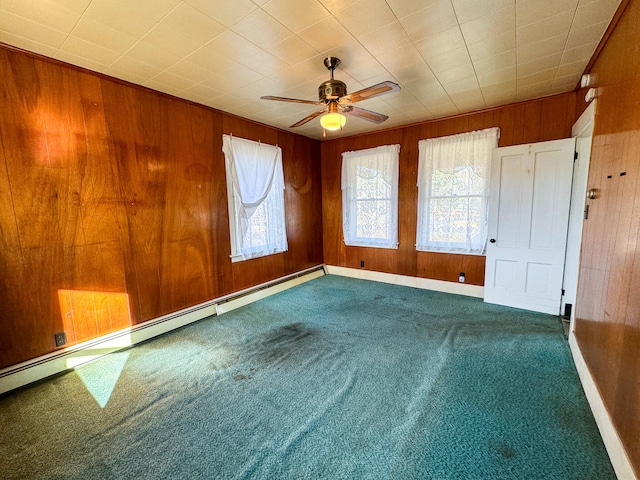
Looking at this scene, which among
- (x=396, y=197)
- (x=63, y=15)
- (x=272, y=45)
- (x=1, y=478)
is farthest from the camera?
(x=396, y=197)

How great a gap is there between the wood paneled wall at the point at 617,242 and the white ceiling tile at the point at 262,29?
2.14m

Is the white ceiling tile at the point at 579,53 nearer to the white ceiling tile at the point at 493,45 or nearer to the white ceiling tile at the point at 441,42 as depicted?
the white ceiling tile at the point at 493,45

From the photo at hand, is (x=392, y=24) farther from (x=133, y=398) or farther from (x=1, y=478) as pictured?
(x=1, y=478)

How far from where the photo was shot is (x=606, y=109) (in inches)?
78.4

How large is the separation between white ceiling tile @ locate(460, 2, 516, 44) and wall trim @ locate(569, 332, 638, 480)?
2.54m

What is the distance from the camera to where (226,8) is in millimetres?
1739

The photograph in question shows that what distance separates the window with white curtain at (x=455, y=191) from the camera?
3756 millimetres

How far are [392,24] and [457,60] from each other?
2.87 ft

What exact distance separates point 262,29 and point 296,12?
0.32 m

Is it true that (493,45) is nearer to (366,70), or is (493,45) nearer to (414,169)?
(366,70)

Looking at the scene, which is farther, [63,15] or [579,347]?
[579,347]

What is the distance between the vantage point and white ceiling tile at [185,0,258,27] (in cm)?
169

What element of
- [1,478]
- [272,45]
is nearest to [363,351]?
[1,478]

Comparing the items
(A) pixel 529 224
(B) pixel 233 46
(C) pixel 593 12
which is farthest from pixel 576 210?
(B) pixel 233 46
